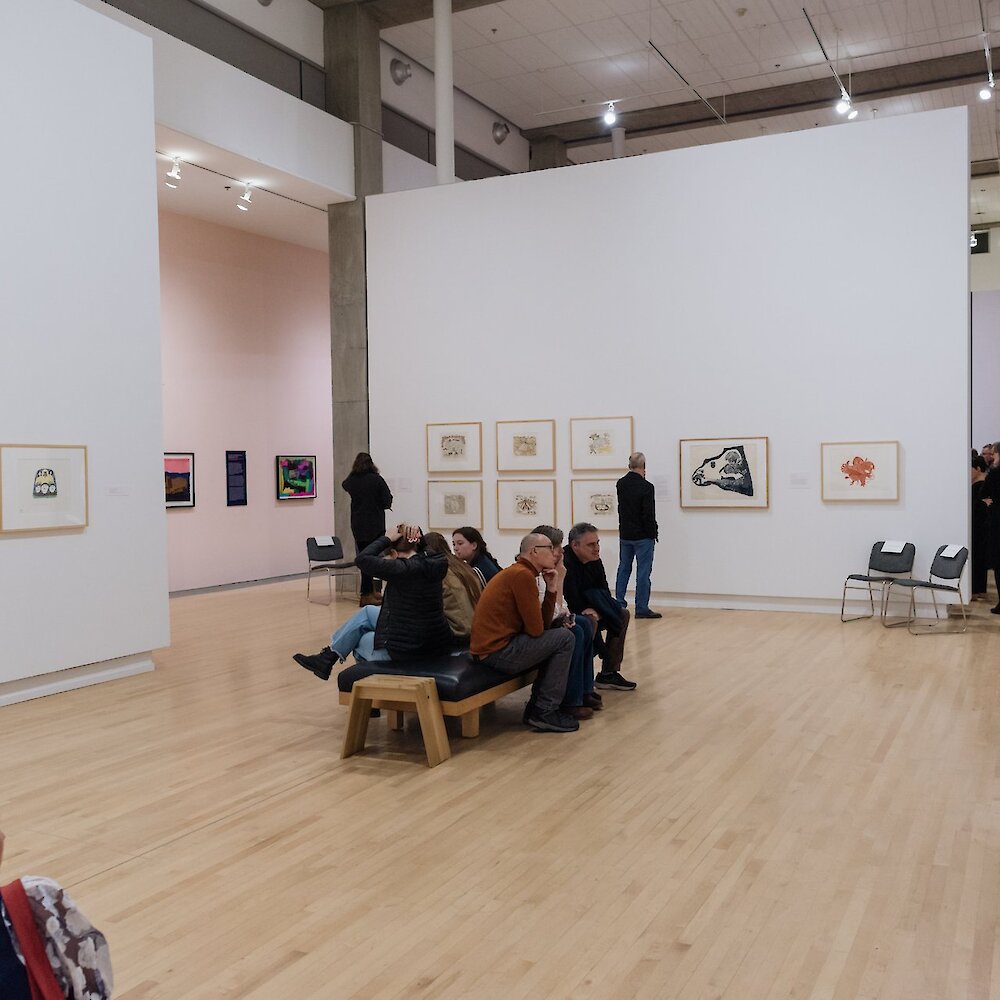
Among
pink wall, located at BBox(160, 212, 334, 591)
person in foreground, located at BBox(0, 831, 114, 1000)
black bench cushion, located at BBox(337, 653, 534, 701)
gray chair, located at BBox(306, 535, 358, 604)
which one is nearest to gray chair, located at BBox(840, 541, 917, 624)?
black bench cushion, located at BBox(337, 653, 534, 701)

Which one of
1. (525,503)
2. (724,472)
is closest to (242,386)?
(525,503)

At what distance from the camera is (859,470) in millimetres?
12008

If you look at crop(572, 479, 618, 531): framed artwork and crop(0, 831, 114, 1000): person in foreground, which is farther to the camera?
crop(572, 479, 618, 531): framed artwork

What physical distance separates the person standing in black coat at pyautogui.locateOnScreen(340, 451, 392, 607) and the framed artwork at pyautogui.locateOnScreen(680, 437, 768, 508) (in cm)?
411

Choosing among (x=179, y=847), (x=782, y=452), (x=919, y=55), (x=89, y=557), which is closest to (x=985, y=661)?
(x=782, y=452)

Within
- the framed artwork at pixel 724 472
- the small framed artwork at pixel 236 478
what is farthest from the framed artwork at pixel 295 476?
the framed artwork at pixel 724 472

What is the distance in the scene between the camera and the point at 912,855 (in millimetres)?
4723

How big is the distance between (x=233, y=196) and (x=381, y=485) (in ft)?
15.7

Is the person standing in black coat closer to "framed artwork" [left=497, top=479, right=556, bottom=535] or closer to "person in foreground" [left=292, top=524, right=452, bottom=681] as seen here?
"framed artwork" [left=497, top=479, right=556, bottom=535]

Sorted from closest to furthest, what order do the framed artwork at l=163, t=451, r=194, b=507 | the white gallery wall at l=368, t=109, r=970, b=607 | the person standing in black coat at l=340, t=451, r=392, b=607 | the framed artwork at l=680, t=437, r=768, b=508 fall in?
the white gallery wall at l=368, t=109, r=970, b=607 → the framed artwork at l=680, t=437, r=768, b=508 → the person standing in black coat at l=340, t=451, r=392, b=607 → the framed artwork at l=163, t=451, r=194, b=507

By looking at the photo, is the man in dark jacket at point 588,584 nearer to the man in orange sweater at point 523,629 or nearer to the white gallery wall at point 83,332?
the man in orange sweater at point 523,629

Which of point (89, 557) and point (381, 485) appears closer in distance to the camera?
point (89, 557)

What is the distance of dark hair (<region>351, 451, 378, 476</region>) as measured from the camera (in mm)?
13875

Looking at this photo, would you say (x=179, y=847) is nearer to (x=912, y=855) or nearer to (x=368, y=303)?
(x=912, y=855)
